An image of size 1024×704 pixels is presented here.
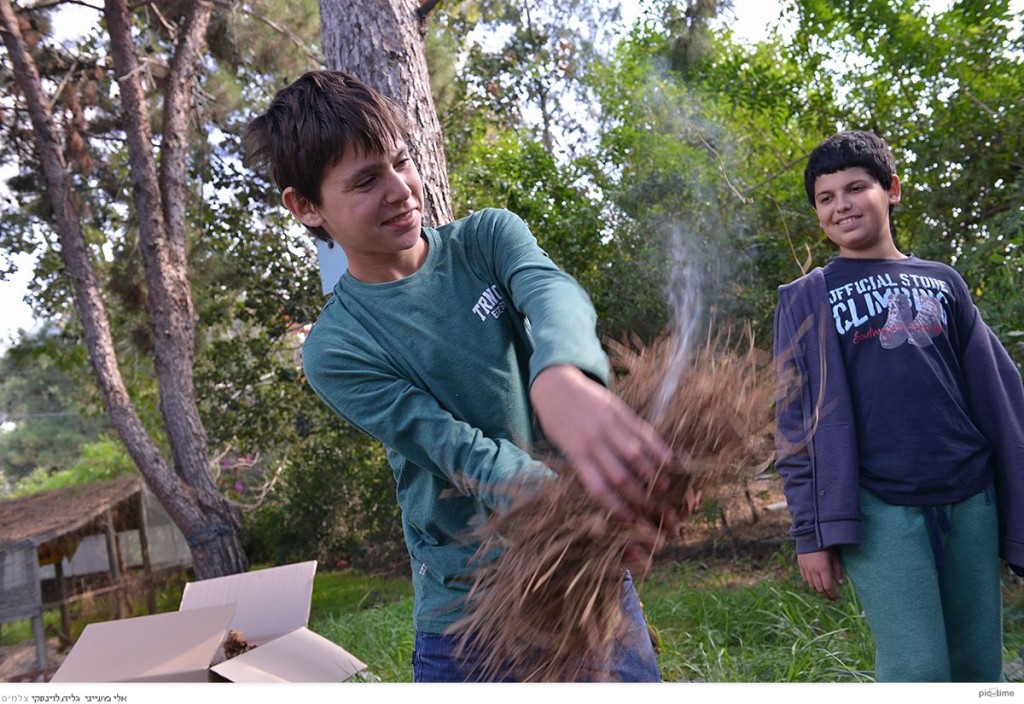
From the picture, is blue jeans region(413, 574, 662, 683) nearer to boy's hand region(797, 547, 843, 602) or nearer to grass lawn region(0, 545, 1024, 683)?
grass lawn region(0, 545, 1024, 683)

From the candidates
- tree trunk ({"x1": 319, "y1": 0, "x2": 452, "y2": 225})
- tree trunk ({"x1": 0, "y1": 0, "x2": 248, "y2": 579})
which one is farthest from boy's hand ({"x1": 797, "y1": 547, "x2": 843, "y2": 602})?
tree trunk ({"x1": 0, "y1": 0, "x2": 248, "y2": 579})

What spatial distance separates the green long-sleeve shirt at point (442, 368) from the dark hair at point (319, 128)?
0.14 m

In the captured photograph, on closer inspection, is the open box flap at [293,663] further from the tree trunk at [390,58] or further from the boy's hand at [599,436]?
the boy's hand at [599,436]

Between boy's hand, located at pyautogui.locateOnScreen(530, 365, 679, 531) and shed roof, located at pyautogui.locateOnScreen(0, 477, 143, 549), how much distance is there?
19.2 feet

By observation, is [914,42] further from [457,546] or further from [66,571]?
[66,571]

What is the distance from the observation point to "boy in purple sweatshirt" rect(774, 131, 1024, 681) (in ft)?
4.26

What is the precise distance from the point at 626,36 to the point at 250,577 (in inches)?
106

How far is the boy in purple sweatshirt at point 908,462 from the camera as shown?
4.26 feet

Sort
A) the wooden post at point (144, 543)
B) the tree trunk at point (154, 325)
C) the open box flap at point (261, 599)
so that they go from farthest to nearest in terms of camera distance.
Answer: the wooden post at point (144, 543) → the tree trunk at point (154, 325) → the open box flap at point (261, 599)

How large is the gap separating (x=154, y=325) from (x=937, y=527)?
16.9 ft

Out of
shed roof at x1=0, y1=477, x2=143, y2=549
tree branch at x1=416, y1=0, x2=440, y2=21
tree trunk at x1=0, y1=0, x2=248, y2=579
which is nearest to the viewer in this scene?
tree branch at x1=416, y1=0, x2=440, y2=21

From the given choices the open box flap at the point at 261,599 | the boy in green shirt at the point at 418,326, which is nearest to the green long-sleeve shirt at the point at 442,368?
the boy in green shirt at the point at 418,326

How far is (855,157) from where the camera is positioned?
1.49m

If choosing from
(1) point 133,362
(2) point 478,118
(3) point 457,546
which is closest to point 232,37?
(2) point 478,118
